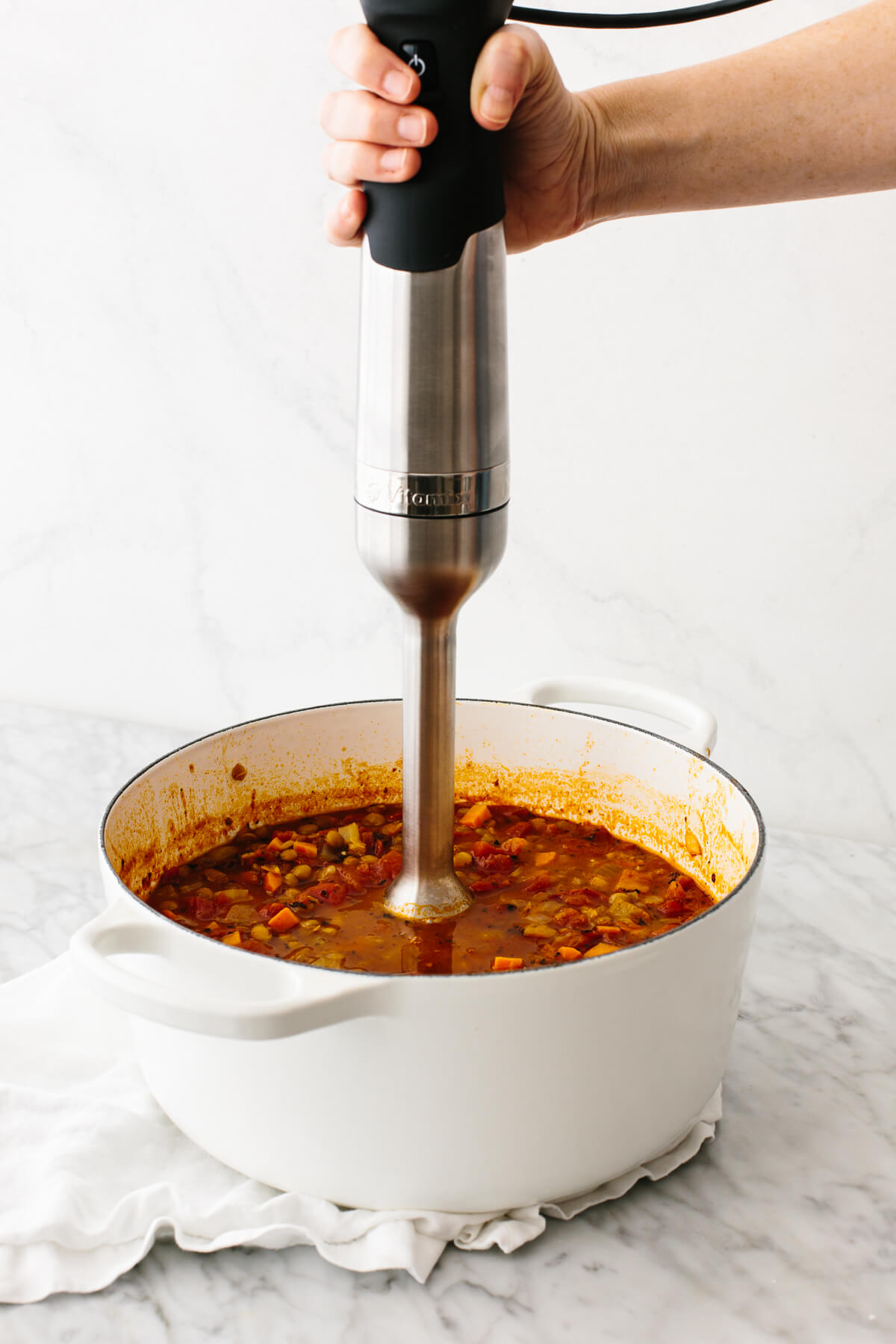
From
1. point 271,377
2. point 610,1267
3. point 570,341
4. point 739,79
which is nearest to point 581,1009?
point 610,1267

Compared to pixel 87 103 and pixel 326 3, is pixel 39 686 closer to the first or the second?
pixel 87 103

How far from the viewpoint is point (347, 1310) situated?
70 cm

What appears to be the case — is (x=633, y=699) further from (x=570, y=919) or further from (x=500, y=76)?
(x=500, y=76)

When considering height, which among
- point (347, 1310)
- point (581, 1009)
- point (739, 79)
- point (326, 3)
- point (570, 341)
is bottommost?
point (347, 1310)

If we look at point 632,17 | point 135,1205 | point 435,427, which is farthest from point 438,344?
point 135,1205

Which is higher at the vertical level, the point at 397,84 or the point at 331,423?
the point at 397,84

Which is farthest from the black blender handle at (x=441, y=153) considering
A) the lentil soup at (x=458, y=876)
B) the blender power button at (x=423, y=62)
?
the lentil soup at (x=458, y=876)

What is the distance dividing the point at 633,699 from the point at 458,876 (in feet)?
0.78

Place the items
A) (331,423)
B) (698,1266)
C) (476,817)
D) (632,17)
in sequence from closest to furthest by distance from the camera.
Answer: (698,1266) < (632,17) < (476,817) < (331,423)

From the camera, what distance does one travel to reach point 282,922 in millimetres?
898

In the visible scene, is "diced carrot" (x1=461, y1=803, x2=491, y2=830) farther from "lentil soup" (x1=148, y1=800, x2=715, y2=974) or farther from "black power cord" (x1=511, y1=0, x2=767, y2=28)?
"black power cord" (x1=511, y1=0, x2=767, y2=28)

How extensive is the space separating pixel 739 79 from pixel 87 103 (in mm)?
799

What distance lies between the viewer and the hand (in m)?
0.67

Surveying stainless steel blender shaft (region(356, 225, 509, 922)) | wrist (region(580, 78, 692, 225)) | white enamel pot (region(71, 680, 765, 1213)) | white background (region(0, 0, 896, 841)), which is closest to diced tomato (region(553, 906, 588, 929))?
white enamel pot (region(71, 680, 765, 1213))
